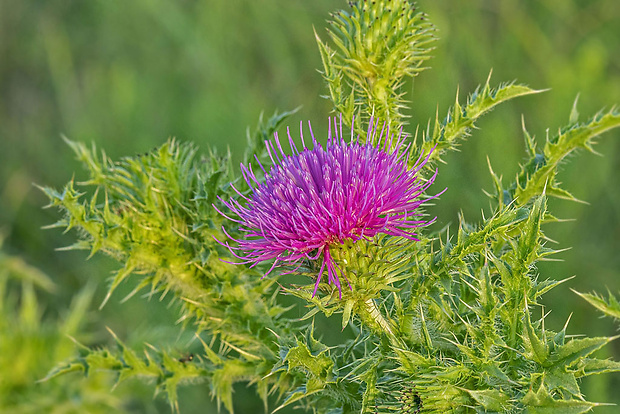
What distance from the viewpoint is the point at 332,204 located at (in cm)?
189

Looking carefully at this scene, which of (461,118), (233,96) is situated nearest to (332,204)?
(461,118)

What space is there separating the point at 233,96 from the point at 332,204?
12.9 feet

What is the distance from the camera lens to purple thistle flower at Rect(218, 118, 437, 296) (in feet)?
6.19

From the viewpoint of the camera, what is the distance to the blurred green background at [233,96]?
444cm

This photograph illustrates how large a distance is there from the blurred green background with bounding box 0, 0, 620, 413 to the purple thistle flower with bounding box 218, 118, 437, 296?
2.00 meters

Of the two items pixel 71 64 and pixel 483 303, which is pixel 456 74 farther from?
pixel 71 64

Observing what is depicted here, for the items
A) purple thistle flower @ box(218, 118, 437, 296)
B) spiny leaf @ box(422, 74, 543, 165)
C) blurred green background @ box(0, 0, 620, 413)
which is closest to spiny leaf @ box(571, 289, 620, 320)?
purple thistle flower @ box(218, 118, 437, 296)

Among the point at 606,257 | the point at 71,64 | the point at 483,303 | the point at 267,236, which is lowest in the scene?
the point at 483,303

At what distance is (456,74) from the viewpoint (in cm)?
489

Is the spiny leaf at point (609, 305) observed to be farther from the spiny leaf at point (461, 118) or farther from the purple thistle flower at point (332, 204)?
the spiny leaf at point (461, 118)

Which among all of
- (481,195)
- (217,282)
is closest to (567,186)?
(481,195)

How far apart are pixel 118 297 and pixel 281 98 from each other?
89.7 inches

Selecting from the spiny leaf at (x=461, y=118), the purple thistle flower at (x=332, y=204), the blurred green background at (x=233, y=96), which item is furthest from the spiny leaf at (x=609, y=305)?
the blurred green background at (x=233, y=96)

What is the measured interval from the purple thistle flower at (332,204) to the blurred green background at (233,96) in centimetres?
200
